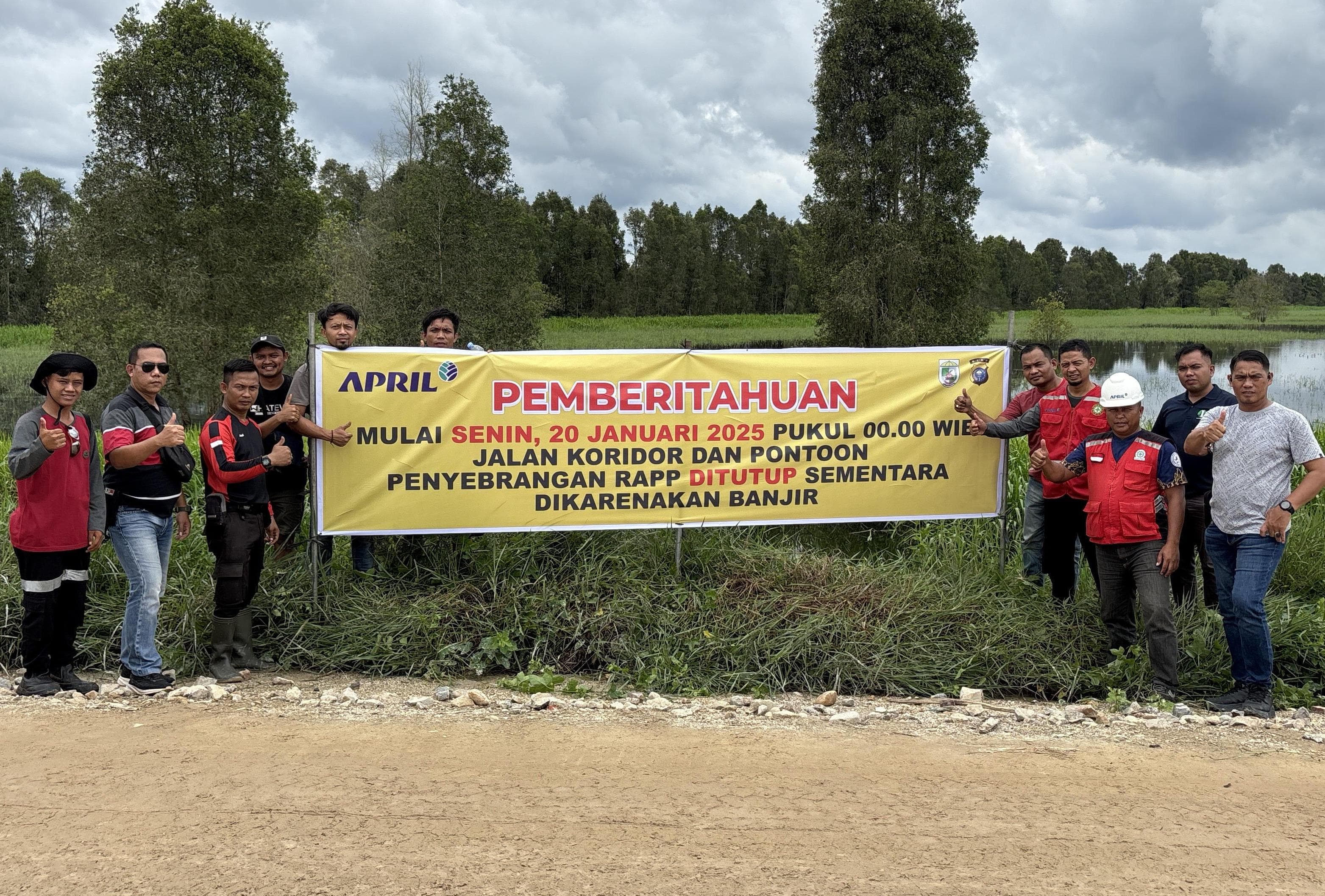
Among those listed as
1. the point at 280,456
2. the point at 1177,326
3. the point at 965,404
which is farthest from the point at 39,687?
the point at 1177,326

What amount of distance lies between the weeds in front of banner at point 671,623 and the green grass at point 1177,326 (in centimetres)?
3967

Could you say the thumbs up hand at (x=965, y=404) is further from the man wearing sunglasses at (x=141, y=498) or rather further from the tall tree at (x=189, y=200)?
the tall tree at (x=189, y=200)

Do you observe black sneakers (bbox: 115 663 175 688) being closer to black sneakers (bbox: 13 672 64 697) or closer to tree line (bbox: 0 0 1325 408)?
black sneakers (bbox: 13 672 64 697)

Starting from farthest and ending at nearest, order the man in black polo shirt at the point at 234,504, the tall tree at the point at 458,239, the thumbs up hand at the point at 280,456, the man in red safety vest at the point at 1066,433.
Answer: the tall tree at the point at 458,239 → the man in red safety vest at the point at 1066,433 → the thumbs up hand at the point at 280,456 → the man in black polo shirt at the point at 234,504

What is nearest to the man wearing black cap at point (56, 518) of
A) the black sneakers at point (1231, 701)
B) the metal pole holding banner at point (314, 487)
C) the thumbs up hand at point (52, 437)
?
the thumbs up hand at point (52, 437)

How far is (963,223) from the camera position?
30703mm

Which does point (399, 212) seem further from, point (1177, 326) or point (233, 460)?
point (1177, 326)

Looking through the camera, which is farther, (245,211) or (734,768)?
(245,211)

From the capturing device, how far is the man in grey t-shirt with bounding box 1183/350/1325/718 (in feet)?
16.7

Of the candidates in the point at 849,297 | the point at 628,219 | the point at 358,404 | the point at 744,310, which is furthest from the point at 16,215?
the point at 358,404

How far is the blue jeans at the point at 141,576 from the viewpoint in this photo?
5.26m

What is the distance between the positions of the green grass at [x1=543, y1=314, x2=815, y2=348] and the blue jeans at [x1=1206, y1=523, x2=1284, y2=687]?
35405mm

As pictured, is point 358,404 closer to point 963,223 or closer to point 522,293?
Result: point 522,293

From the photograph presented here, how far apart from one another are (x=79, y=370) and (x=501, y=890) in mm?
3757
